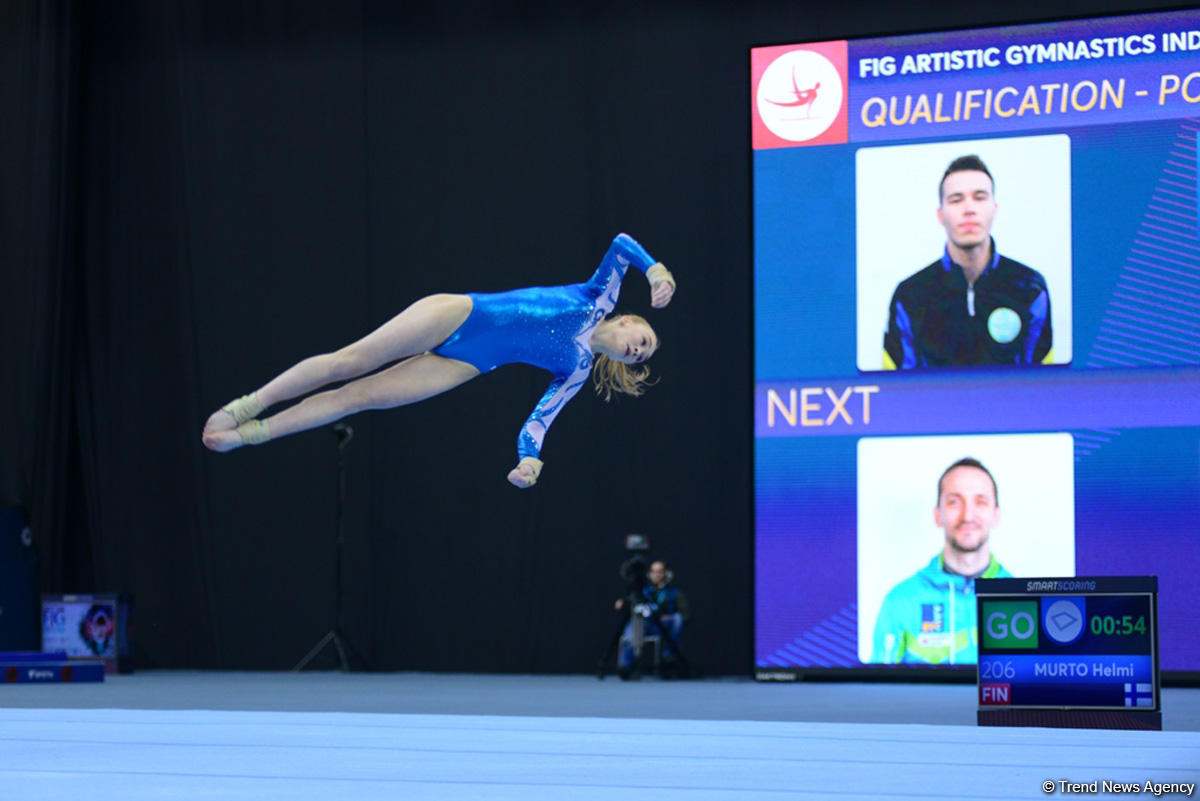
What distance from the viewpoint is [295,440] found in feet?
33.0

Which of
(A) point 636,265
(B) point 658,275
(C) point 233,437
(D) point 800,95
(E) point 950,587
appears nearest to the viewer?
(C) point 233,437

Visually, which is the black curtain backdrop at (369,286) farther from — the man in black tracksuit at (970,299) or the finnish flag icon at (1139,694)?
the finnish flag icon at (1139,694)

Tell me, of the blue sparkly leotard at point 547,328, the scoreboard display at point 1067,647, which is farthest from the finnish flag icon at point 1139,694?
the blue sparkly leotard at point 547,328

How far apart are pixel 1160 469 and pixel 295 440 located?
16.4 ft

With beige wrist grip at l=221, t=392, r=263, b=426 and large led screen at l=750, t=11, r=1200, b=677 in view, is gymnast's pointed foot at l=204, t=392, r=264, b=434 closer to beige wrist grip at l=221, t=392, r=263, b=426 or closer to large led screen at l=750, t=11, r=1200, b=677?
beige wrist grip at l=221, t=392, r=263, b=426

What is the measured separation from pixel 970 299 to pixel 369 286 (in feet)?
11.8

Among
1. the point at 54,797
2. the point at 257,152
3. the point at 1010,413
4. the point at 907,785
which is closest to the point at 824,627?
the point at 1010,413

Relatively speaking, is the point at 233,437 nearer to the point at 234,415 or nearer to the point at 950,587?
the point at 234,415

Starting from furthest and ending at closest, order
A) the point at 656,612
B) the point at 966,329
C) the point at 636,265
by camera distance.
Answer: the point at 656,612 → the point at 966,329 → the point at 636,265

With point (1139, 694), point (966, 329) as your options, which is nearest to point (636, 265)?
point (1139, 694)

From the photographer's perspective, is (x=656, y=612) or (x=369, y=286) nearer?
(x=656, y=612)

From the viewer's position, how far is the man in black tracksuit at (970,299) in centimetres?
823

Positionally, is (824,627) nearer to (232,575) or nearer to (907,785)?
(232,575)

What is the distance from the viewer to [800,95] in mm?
8578
